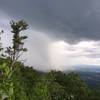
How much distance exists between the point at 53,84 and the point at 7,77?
6580 centimetres

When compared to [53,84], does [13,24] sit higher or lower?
higher

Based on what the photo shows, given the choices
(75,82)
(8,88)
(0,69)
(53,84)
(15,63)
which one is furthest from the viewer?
(75,82)

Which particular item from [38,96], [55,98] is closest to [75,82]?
[55,98]

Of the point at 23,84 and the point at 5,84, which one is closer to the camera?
the point at 5,84

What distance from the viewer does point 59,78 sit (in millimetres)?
129125

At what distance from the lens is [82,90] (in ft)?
427

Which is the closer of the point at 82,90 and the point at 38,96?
the point at 38,96

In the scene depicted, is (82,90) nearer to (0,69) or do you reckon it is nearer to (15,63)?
(15,63)

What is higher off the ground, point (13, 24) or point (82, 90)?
point (13, 24)

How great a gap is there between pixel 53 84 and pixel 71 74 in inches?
1498

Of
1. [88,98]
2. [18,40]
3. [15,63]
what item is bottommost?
[88,98]

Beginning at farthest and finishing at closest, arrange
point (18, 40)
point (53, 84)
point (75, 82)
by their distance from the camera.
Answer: point (75, 82) → point (53, 84) → point (18, 40)

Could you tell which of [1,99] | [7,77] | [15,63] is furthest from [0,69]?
[15,63]

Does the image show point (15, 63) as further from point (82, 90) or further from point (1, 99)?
point (82, 90)
